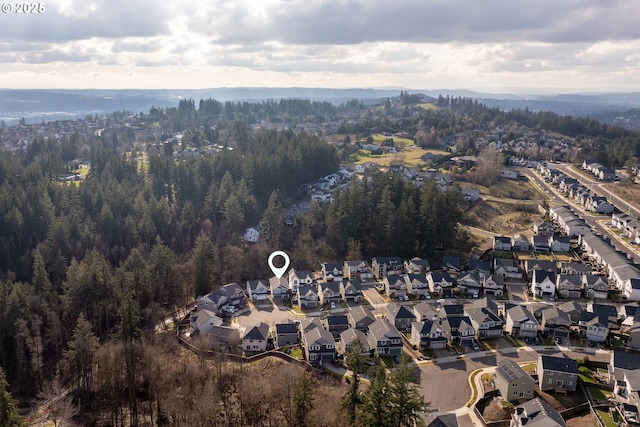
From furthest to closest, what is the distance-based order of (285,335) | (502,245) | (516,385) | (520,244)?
(520,244) → (502,245) → (285,335) → (516,385)

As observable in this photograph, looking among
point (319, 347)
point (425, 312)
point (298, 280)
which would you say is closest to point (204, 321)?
point (319, 347)

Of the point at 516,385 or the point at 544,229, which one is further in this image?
the point at 544,229

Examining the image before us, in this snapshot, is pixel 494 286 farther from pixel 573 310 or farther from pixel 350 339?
pixel 350 339

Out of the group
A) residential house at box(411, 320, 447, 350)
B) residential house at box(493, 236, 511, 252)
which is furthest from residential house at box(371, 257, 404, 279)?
residential house at box(411, 320, 447, 350)

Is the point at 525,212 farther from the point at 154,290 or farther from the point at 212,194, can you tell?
the point at 154,290

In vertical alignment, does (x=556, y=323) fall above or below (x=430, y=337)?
above

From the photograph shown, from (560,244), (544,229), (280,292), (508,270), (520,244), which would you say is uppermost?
(544,229)
